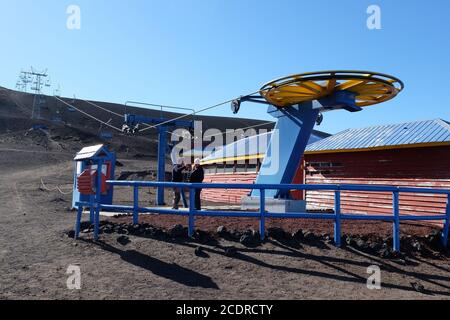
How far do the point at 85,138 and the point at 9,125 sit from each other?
38.2 ft

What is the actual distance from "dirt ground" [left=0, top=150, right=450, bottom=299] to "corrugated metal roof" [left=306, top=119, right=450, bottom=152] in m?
5.14

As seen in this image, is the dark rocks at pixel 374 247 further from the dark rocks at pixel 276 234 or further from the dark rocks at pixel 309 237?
the dark rocks at pixel 276 234

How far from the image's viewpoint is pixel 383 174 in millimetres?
13875

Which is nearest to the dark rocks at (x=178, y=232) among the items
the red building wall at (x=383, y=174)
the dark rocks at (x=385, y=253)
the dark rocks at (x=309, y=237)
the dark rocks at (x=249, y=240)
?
the dark rocks at (x=249, y=240)

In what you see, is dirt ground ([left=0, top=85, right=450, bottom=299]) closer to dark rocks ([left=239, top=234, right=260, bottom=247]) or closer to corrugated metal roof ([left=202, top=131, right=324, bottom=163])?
dark rocks ([left=239, top=234, right=260, bottom=247])

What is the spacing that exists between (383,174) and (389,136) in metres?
1.23

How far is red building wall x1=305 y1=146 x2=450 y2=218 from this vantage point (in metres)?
12.4

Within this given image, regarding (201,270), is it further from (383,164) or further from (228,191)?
(228,191)

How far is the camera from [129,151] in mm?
54531

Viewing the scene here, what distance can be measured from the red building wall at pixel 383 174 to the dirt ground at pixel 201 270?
15.8 ft

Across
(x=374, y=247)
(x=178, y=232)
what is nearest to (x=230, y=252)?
(x=178, y=232)

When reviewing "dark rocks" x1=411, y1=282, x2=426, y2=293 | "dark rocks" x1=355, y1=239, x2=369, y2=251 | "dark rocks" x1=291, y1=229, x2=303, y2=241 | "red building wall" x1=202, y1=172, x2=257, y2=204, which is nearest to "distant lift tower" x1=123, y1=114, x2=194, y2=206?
"red building wall" x1=202, y1=172, x2=257, y2=204

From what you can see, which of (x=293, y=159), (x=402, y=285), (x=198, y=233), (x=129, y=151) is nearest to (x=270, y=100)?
(x=293, y=159)
